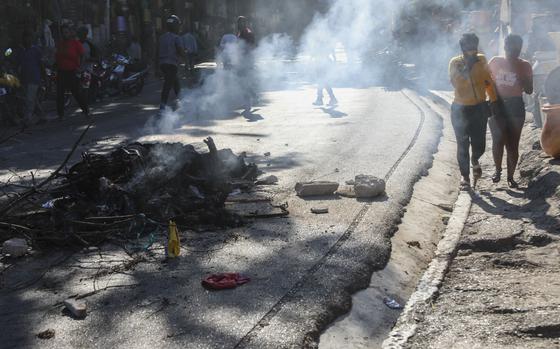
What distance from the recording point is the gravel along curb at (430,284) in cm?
444

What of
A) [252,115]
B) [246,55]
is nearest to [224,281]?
[252,115]

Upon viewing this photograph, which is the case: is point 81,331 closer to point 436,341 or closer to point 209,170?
point 436,341

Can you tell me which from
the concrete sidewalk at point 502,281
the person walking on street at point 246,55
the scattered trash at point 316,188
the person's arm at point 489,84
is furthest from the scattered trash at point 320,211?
the person walking on street at point 246,55

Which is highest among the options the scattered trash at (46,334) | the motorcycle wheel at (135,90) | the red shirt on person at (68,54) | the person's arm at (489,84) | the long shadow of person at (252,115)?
the person's arm at (489,84)

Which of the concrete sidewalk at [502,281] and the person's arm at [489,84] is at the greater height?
the person's arm at [489,84]

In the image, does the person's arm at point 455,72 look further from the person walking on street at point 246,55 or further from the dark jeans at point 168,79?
the dark jeans at point 168,79

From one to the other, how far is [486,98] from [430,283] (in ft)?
12.0

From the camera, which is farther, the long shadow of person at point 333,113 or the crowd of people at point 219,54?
the crowd of people at point 219,54

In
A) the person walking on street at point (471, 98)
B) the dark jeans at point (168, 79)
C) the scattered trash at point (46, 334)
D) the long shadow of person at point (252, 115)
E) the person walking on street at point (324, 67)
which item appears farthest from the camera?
the person walking on street at point (324, 67)

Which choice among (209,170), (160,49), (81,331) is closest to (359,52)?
(160,49)

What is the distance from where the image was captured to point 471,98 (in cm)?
822

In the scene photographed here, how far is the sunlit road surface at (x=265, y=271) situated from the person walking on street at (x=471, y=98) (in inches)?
28.9

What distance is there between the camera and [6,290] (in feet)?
16.1

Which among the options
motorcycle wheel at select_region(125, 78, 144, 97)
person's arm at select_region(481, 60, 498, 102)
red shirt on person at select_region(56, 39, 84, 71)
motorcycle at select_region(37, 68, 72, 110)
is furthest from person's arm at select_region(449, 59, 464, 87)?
motorcycle wheel at select_region(125, 78, 144, 97)
